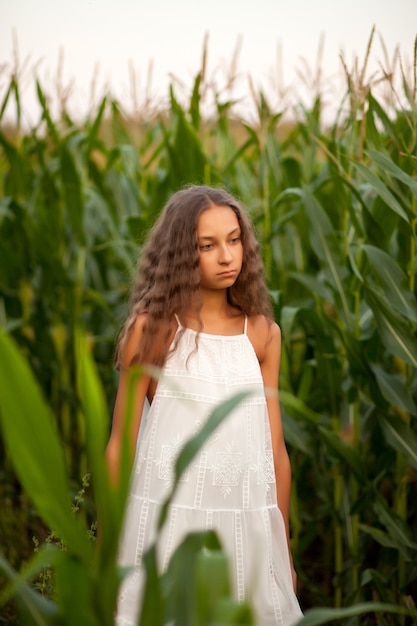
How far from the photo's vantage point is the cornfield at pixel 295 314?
5.61 feet

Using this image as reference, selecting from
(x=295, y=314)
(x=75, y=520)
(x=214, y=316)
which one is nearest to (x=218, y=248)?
(x=214, y=316)

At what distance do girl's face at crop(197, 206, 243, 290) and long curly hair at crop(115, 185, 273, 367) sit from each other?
15 mm

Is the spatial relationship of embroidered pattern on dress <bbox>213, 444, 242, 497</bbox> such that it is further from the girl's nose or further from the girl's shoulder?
the girl's nose

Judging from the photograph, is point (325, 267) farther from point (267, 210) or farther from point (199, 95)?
point (199, 95)

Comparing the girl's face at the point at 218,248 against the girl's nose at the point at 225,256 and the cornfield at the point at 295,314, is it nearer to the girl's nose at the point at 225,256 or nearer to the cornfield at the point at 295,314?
the girl's nose at the point at 225,256

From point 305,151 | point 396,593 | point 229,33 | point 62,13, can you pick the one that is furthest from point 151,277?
point 62,13

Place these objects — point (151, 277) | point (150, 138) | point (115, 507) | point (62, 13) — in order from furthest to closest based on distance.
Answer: point (62, 13), point (150, 138), point (151, 277), point (115, 507)

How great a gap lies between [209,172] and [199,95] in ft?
0.85

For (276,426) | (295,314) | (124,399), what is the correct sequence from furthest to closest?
1. (295,314)
2. (276,426)
3. (124,399)

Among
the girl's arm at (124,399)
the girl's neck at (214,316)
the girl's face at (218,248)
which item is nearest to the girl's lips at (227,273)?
the girl's face at (218,248)

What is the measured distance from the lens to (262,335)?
1789 millimetres

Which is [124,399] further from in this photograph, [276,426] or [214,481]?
[276,426]

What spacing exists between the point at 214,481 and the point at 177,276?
0.44 metres

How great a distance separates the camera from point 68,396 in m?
3.22
